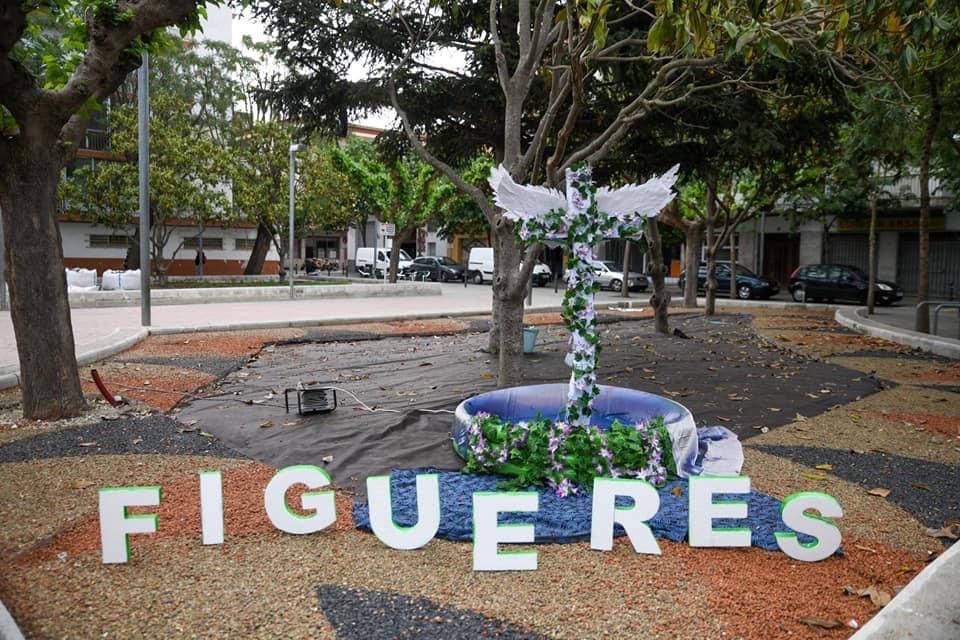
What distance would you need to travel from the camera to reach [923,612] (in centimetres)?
333

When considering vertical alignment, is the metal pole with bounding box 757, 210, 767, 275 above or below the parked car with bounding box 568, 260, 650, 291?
above

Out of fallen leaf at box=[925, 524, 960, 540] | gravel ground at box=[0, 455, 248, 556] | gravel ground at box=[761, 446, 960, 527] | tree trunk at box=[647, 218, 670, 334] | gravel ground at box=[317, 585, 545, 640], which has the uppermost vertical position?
tree trunk at box=[647, 218, 670, 334]

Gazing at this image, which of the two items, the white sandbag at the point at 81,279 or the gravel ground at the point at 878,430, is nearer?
the gravel ground at the point at 878,430

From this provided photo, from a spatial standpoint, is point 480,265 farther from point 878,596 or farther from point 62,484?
point 878,596

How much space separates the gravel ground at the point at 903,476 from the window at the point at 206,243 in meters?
35.1

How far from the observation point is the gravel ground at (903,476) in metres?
5.05

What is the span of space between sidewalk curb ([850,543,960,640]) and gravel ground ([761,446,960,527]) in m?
1.28

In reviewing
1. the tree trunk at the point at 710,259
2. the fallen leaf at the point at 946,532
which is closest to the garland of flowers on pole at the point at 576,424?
the fallen leaf at the point at 946,532

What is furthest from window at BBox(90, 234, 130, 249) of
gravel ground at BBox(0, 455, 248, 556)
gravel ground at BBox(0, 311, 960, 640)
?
gravel ground at BBox(0, 311, 960, 640)

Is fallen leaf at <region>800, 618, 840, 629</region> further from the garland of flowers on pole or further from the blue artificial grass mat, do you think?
the garland of flowers on pole

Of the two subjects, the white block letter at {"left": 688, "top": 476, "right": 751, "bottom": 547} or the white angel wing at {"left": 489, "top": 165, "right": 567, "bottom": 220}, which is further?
the white angel wing at {"left": 489, "top": 165, "right": 567, "bottom": 220}

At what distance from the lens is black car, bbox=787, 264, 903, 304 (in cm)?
2805

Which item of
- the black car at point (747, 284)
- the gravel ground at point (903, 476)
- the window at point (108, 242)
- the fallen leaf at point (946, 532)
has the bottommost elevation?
the fallen leaf at point (946, 532)

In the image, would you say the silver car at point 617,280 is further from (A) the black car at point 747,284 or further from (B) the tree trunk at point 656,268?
(B) the tree trunk at point 656,268
